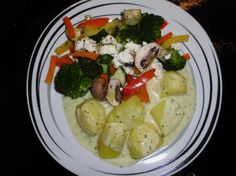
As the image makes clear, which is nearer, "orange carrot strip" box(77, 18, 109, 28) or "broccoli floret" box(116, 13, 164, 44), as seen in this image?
"broccoli floret" box(116, 13, 164, 44)

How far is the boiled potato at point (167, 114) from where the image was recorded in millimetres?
2412

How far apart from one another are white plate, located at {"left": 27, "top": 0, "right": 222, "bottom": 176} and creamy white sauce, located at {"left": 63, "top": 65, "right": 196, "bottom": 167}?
→ 4 cm

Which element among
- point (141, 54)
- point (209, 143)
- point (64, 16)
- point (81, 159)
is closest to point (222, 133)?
point (209, 143)

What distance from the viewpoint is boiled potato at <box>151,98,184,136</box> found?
241cm

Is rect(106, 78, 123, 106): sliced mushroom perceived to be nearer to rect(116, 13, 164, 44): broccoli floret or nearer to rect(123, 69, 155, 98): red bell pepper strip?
rect(123, 69, 155, 98): red bell pepper strip

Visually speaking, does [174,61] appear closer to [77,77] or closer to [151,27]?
[151,27]

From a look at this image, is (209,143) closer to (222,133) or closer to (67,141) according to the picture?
(222,133)

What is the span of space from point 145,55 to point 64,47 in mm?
667

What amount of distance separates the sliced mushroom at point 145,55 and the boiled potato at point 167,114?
32 centimetres

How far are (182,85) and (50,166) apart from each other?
1215 millimetres

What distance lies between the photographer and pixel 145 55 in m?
2.36

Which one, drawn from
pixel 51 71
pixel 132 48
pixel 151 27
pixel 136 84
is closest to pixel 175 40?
pixel 151 27

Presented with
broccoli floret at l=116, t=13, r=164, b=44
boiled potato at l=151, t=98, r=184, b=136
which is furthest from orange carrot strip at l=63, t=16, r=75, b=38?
boiled potato at l=151, t=98, r=184, b=136

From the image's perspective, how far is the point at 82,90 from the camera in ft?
7.93
